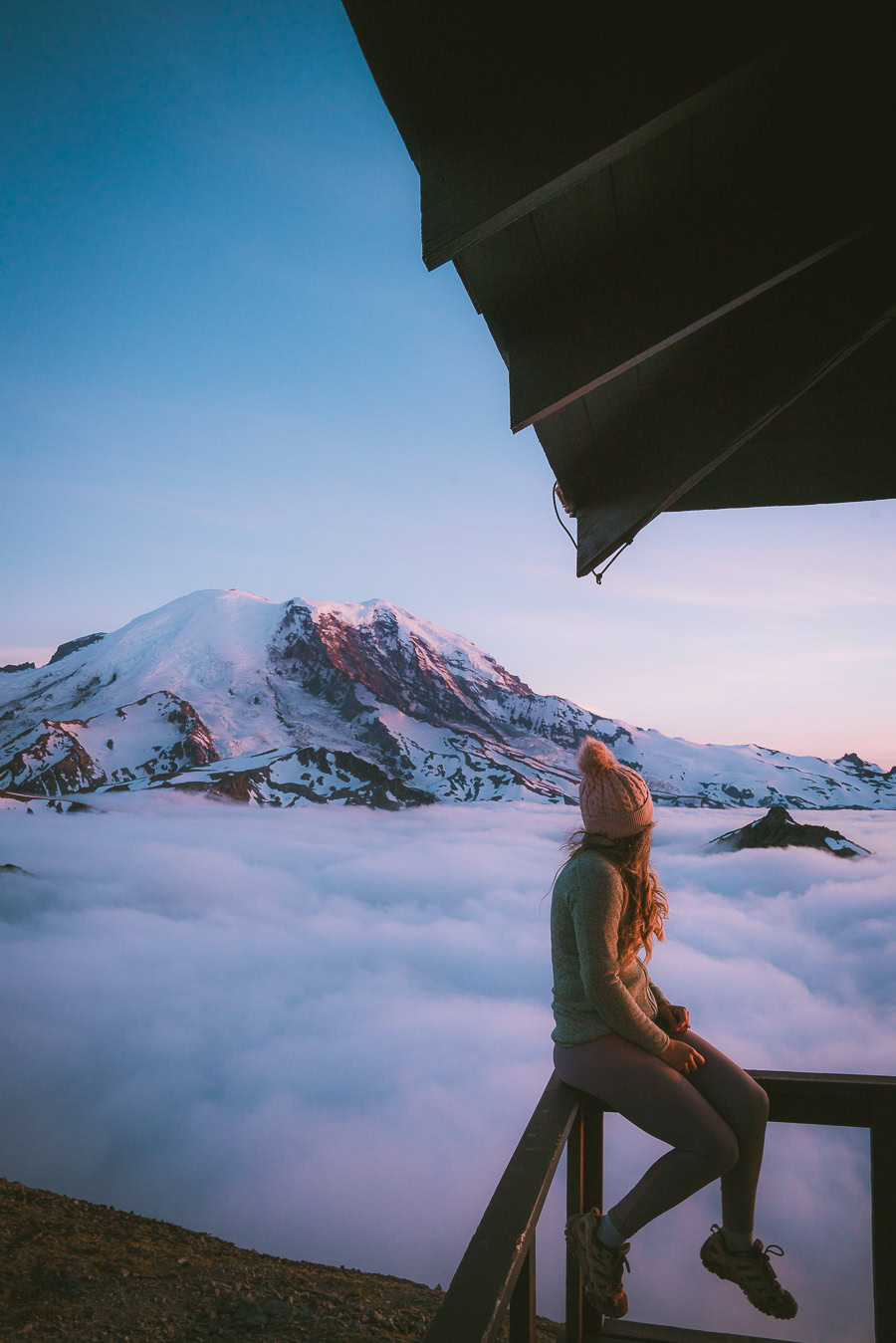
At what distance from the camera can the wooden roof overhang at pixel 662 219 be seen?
950mm

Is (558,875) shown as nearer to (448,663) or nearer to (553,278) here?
(553,278)

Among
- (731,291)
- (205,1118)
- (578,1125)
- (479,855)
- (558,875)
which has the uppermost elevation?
(731,291)

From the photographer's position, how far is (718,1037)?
57656mm

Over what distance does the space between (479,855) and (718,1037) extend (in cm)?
3088

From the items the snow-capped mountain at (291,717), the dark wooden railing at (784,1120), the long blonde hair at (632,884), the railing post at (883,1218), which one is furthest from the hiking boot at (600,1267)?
the snow-capped mountain at (291,717)

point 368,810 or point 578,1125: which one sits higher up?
point 578,1125

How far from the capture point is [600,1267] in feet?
5.18

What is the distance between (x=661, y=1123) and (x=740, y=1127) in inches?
8.1

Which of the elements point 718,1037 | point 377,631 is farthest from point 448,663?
point 718,1037

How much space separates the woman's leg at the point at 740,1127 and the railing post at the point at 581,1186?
0.84ft

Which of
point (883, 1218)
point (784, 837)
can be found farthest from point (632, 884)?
point (784, 837)

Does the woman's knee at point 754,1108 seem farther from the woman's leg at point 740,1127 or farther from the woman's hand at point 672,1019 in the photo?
the woman's hand at point 672,1019

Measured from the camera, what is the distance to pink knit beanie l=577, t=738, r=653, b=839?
1.79 m

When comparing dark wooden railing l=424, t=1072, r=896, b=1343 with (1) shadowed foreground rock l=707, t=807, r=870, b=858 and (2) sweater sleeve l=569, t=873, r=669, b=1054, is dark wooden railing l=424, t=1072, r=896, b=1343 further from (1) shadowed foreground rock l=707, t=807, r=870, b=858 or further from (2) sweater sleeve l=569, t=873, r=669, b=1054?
(1) shadowed foreground rock l=707, t=807, r=870, b=858
